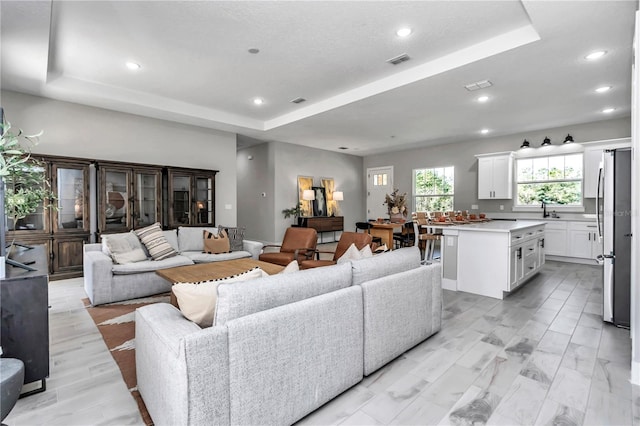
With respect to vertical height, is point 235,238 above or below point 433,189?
below

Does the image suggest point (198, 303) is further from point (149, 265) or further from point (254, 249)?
point (254, 249)

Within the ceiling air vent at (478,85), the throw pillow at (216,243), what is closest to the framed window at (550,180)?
the ceiling air vent at (478,85)

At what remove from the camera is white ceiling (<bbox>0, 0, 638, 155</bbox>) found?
2.92 metres

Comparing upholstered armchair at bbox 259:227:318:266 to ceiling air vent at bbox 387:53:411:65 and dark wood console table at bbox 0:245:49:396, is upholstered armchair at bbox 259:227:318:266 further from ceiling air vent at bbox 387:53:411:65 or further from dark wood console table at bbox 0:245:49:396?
dark wood console table at bbox 0:245:49:396

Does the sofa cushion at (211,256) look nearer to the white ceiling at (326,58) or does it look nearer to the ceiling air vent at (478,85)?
the white ceiling at (326,58)

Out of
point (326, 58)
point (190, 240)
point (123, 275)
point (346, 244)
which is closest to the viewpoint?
point (123, 275)

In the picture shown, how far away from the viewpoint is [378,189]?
10.1 metres

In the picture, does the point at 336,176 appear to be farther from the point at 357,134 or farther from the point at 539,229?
the point at 539,229

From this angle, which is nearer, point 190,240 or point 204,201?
point 190,240

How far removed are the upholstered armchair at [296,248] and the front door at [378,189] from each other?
5443 mm

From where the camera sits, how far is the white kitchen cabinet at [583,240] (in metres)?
5.94

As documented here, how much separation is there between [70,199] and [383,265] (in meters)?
5.09

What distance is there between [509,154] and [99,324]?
321 inches

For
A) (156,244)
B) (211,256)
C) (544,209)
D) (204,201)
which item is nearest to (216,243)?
(211,256)
